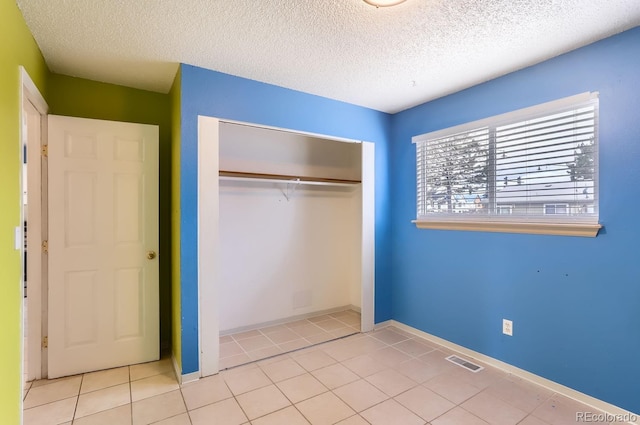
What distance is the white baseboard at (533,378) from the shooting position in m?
1.97

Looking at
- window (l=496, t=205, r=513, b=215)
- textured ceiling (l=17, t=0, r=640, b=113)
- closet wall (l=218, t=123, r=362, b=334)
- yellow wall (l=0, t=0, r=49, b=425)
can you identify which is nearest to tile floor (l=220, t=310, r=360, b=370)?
closet wall (l=218, t=123, r=362, b=334)

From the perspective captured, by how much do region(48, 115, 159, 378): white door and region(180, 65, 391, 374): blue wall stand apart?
1.69ft

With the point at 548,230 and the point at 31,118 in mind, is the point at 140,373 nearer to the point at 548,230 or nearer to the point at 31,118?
the point at 31,118

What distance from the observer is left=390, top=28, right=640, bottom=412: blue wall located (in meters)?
1.93

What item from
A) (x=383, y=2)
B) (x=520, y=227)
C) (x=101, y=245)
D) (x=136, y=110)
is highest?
(x=383, y=2)

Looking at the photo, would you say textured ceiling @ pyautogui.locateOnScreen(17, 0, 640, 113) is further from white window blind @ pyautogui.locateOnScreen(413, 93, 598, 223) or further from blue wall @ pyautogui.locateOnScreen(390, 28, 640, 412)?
white window blind @ pyautogui.locateOnScreen(413, 93, 598, 223)

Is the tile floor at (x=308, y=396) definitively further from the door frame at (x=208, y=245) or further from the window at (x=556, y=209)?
the window at (x=556, y=209)

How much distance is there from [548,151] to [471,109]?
74 cm

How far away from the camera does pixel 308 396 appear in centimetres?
219

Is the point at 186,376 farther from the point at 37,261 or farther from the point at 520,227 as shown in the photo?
the point at 520,227

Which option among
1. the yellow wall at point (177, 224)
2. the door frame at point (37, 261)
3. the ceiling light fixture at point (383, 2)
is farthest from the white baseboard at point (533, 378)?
the door frame at point (37, 261)

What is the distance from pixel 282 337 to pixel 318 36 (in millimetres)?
2682

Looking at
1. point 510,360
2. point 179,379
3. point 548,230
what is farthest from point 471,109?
point 179,379

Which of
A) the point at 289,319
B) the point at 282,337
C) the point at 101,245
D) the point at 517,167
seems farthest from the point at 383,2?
the point at 289,319
